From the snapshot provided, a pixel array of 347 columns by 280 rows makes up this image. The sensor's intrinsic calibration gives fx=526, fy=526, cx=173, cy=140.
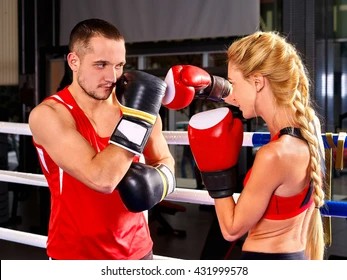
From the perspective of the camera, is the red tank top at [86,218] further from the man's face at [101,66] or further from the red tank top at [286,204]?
the red tank top at [286,204]

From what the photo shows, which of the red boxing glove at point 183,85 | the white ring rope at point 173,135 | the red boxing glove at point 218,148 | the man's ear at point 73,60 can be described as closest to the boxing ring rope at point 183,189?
the white ring rope at point 173,135

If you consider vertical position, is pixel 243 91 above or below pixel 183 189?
above

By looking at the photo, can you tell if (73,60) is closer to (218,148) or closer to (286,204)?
(218,148)

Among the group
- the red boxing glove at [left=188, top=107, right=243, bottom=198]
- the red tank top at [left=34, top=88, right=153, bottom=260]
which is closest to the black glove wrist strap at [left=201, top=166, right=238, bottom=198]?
the red boxing glove at [left=188, top=107, right=243, bottom=198]

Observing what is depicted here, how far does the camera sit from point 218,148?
1.07 m

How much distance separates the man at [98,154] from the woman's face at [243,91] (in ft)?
0.67

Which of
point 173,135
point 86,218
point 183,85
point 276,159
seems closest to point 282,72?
point 276,159

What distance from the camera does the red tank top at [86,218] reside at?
4.00ft

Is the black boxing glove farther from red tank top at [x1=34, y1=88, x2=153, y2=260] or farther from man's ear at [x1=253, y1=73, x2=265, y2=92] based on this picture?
man's ear at [x1=253, y1=73, x2=265, y2=92]

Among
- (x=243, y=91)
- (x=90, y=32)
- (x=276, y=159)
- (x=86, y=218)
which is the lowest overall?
(x=86, y=218)

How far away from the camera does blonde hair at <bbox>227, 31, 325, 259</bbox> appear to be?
1025mm

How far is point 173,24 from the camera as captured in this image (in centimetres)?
414

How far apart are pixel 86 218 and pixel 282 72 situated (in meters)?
0.55
